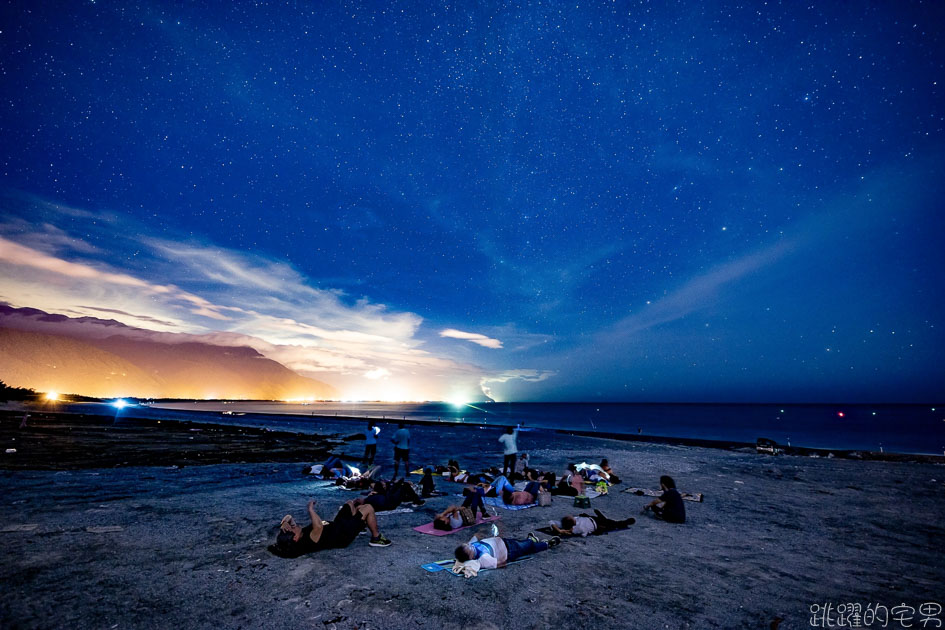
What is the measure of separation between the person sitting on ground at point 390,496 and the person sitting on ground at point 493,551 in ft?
14.2

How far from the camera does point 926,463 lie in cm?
2511

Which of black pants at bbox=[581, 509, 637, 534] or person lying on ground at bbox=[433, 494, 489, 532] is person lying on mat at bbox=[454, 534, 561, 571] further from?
black pants at bbox=[581, 509, 637, 534]

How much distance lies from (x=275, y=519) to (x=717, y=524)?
11.4 meters

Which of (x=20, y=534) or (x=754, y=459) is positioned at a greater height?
(x=20, y=534)

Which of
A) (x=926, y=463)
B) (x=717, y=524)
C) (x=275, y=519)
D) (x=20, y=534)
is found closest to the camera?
(x=20, y=534)

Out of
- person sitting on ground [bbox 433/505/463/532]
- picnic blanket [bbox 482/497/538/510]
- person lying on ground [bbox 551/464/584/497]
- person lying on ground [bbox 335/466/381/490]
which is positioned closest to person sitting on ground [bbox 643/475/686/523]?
person lying on ground [bbox 551/464/584/497]

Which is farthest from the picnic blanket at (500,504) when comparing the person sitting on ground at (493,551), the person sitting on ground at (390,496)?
the person sitting on ground at (493,551)

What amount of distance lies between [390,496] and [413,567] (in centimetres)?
433

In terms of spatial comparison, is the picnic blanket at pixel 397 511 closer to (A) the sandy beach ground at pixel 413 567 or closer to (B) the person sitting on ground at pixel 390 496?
(B) the person sitting on ground at pixel 390 496

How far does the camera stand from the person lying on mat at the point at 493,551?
266 inches

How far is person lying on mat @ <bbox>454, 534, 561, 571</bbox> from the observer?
6768 mm

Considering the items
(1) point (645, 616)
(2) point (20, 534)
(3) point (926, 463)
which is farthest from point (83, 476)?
(3) point (926, 463)

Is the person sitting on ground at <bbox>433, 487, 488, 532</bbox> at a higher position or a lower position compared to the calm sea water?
higher

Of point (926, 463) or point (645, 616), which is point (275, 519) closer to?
point (645, 616)
